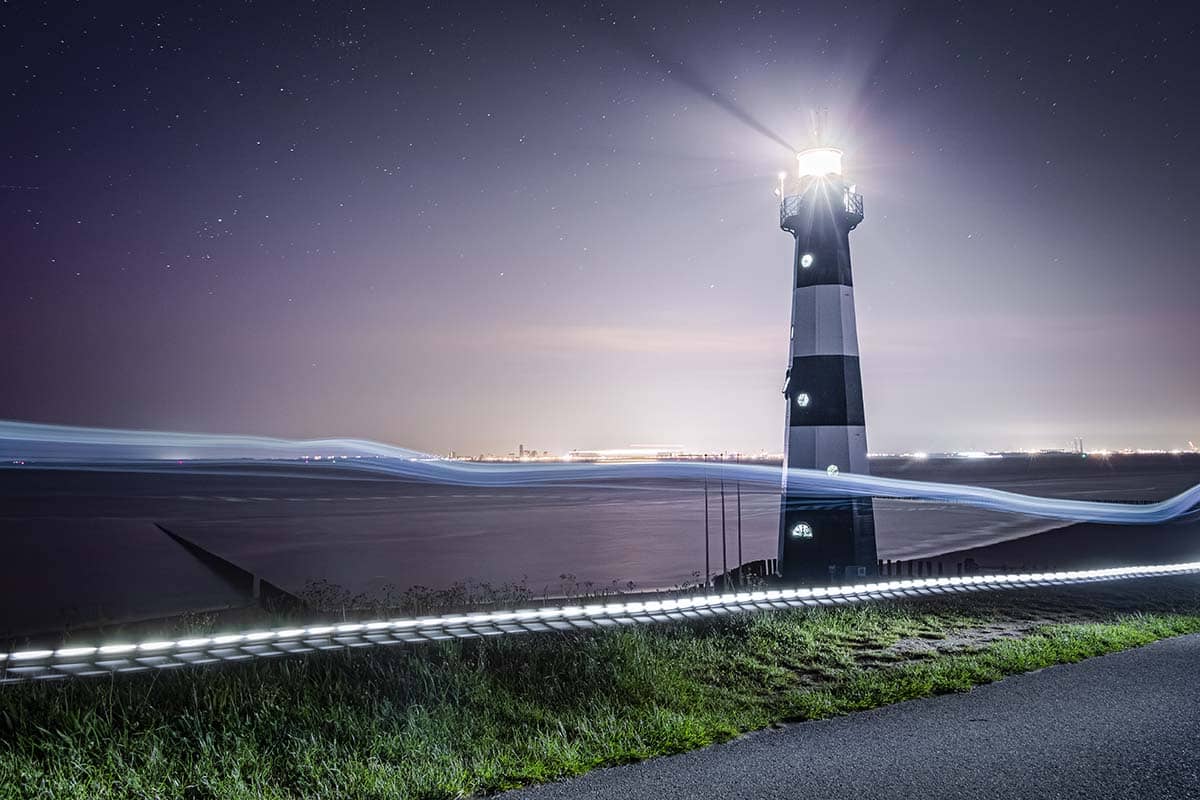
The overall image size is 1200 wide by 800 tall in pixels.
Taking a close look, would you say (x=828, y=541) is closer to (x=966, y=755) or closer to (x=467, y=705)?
(x=966, y=755)

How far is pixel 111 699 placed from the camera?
228 inches

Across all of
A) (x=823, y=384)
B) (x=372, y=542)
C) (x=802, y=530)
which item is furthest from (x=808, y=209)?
(x=372, y=542)

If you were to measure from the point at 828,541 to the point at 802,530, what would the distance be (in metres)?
0.50

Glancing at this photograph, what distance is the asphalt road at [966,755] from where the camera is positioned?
4645mm

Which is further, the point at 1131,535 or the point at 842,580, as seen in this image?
the point at 1131,535

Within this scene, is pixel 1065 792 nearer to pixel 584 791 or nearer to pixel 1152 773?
pixel 1152 773

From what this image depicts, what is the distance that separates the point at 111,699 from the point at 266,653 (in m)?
1.08

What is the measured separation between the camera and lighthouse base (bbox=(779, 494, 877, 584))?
48.8 ft

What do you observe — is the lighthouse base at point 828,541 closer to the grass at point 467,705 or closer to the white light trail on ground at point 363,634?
the white light trail on ground at point 363,634

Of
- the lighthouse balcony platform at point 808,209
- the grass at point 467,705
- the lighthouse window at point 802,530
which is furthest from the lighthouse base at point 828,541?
the grass at point 467,705

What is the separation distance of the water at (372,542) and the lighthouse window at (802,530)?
19.5ft

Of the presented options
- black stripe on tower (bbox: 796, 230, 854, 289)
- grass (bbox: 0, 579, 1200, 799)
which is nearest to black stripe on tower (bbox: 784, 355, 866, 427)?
black stripe on tower (bbox: 796, 230, 854, 289)

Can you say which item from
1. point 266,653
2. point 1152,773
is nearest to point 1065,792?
point 1152,773

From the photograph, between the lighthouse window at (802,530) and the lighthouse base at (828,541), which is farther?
the lighthouse window at (802,530)
